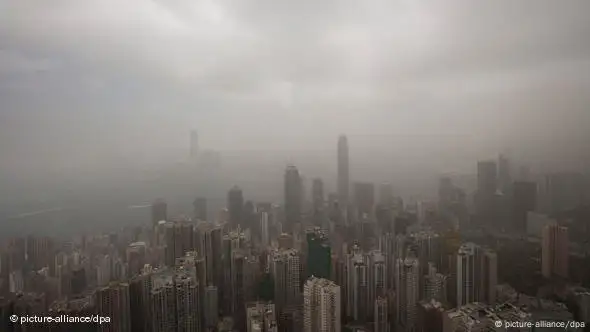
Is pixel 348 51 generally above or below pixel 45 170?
above

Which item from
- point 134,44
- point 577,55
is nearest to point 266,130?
point 134,44

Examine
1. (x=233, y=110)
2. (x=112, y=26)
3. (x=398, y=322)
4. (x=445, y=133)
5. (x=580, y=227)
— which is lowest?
(x=398, y=322)

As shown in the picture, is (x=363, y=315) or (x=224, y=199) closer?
(x=363, y=315)

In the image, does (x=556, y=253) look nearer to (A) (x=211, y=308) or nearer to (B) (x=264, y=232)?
(B) (x=264, y=232)

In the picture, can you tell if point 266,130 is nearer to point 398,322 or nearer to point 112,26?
point 112,26

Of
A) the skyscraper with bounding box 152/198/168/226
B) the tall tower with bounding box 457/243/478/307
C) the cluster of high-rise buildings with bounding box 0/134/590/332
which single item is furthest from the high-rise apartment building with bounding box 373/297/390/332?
the skyscraper with bounding box 152/198/168/226

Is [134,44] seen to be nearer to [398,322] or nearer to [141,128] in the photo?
[141,128]

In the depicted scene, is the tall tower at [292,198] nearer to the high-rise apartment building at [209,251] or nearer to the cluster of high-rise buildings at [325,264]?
the cluster of high-rise buildings at [325,264]

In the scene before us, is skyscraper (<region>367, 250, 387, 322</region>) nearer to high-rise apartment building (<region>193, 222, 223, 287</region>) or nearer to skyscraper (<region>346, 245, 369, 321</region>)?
skyscraper (<region>346, 245, 369, 321</region>)
